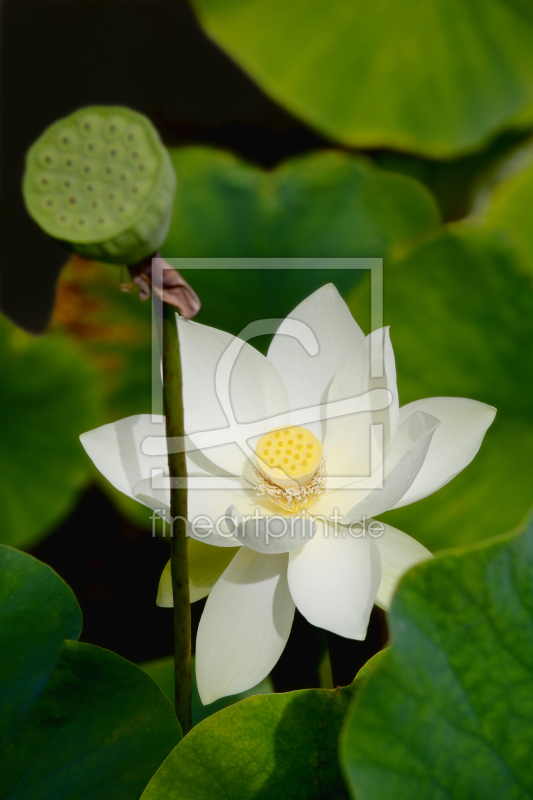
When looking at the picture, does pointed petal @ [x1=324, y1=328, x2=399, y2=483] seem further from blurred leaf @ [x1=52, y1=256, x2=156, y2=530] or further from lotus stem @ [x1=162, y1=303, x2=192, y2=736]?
blurred leaf @ [x1=52, y1=256, x2=156, y2=530]

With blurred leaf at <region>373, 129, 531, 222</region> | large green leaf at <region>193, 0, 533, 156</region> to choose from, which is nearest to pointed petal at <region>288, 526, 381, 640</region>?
large green leaf at <region>193, 0, 533, 156</region>

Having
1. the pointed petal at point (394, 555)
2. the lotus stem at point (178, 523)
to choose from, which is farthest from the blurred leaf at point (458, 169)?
the lotus stem at point (178, 523)

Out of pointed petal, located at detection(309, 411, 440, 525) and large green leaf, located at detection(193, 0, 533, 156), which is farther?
large green leaf, located at detection(193, 0, 533, 156)

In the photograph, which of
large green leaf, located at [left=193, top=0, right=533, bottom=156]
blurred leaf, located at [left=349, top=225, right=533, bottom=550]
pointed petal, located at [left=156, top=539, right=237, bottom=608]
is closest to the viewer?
pointed petal, located at [left=156, top=539, right=237, bottom=608]

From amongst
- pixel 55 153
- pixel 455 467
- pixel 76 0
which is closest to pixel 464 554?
pixel 455 467

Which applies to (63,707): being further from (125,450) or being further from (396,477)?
(396,477)

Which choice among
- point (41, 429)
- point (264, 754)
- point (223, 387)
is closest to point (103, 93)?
point (41, 429)

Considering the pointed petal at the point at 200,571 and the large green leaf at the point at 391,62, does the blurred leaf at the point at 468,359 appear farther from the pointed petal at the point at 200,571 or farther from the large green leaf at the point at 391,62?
the large green leaf at the point at 391,62
